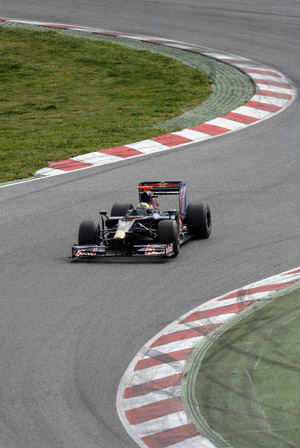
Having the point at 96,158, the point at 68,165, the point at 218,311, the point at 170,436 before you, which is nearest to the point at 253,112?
the point at 96,158

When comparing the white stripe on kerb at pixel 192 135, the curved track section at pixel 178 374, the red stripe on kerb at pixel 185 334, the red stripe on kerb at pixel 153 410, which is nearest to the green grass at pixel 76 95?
the white stripe on kerb at pixel 192 135

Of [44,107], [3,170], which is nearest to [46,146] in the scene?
[3,170]

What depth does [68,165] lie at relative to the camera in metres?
18.4

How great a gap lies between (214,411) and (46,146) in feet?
42.9

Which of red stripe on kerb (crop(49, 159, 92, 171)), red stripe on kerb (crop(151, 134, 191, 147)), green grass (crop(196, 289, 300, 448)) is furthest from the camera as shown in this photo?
red stripe on kerb (crop(151, 134, 191, 147))

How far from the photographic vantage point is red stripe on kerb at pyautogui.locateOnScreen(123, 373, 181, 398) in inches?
326

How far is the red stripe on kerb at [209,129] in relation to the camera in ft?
67.0

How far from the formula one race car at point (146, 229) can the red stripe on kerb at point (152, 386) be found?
3849 mm

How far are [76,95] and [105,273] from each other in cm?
1369

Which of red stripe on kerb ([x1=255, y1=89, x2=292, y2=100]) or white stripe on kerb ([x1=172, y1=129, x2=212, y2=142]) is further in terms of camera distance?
red stripe on kerb ([x1=255, y1=89, x2=292, y2=100])

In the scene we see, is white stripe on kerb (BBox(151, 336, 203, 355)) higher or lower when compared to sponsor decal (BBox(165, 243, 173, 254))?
higher

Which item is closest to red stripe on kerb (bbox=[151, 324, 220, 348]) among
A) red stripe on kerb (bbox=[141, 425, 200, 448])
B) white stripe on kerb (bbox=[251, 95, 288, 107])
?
red stripe on kerb (bbox=[141, 425, 200, 448])

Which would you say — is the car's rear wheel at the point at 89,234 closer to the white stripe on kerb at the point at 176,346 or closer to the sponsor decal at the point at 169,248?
the sponsor decal at the point at 169,248

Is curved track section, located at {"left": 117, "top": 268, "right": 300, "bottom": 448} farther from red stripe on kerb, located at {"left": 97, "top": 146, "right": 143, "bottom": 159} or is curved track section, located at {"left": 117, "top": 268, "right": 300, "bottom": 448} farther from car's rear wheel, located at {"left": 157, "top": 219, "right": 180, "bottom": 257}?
red stripe on kerb, located at {"left": 97, "top": 146, "right": 143, "bottom": 159}
